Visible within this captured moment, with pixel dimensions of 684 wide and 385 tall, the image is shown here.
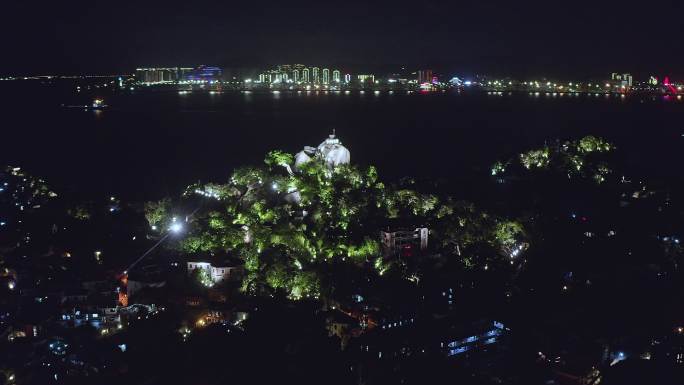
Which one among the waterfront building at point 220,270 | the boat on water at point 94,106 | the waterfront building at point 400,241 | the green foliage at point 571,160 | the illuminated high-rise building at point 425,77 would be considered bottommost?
the waterfront building at point 220,270

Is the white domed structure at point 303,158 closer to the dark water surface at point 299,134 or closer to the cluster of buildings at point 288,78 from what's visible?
the dark water surface at point 299,134

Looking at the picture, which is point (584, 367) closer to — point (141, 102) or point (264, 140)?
point (264, 140)

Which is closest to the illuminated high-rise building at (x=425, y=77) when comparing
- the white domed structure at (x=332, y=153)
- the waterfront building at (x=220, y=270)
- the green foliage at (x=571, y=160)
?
the green foliage at (x=571, y=160)

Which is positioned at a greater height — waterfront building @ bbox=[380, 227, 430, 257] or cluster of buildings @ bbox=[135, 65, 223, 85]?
cluster of buildings @ bbox=[135, 65, 223, 85]

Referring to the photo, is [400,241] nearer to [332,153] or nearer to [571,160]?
[332,153]

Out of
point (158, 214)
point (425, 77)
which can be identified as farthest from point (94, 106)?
point (158, 214)

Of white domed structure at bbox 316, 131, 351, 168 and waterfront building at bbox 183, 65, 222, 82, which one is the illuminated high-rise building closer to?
waterfront building at bbox 183, 65, 222, 82

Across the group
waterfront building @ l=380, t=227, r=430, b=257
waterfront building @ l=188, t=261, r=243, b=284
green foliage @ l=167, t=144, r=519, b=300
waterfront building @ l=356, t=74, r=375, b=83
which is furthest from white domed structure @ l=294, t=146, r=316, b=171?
waterfront building @ l=356, t=74, r=375, b=83

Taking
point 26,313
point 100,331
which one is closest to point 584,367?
point 100,331
